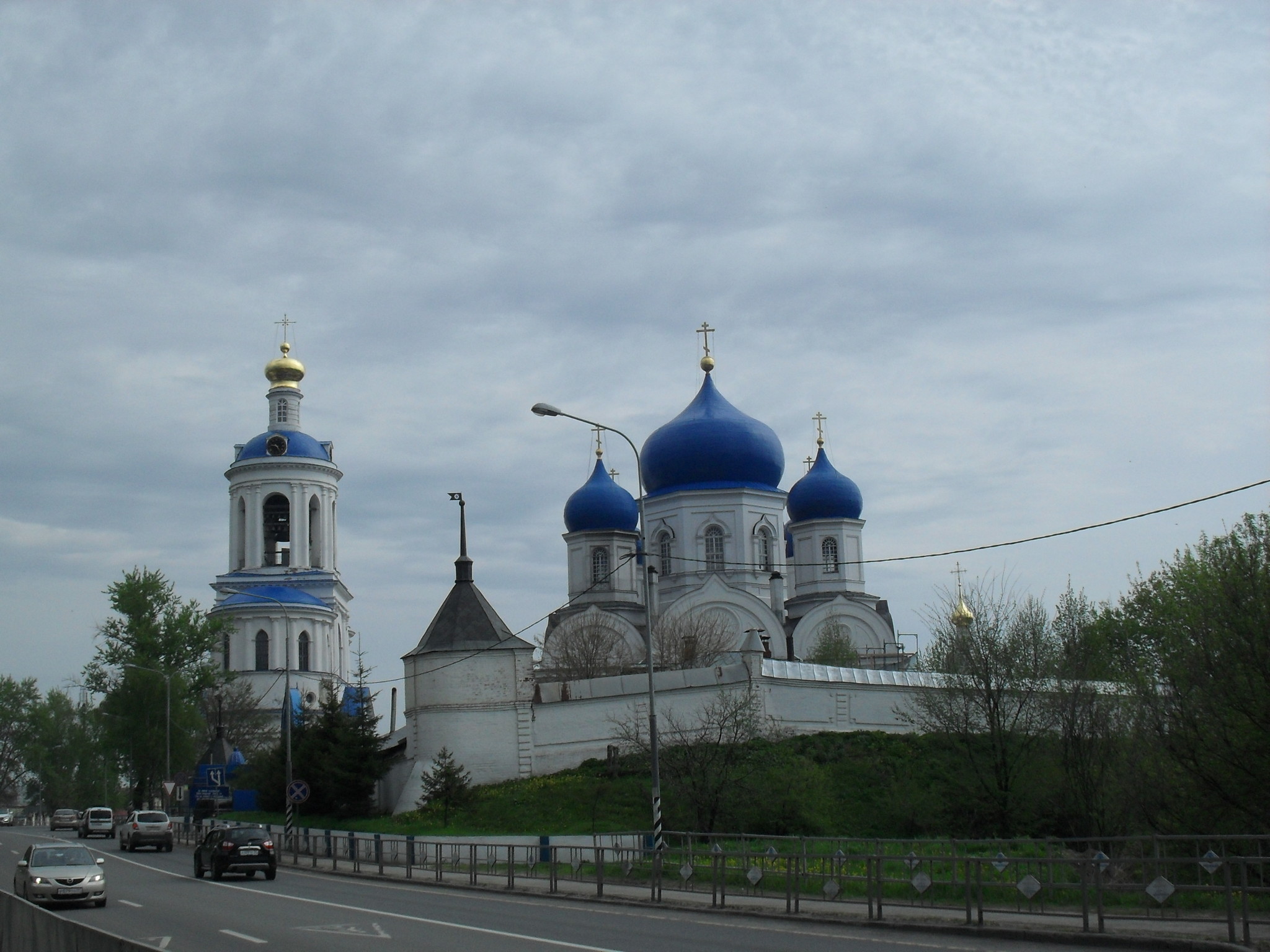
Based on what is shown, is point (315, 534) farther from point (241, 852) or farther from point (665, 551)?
point (241, 852)

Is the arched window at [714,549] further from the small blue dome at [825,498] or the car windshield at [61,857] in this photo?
the car windshield at [61,857]

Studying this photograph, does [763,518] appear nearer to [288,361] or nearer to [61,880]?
[288,361]

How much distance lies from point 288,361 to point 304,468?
689 centimetres

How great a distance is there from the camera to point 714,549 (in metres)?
64.1

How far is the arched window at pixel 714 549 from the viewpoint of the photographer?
64.1 m

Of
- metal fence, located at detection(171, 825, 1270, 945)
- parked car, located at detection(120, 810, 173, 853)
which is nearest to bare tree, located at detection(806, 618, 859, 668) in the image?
parked car, located at detection(120, 810, 173, 853)

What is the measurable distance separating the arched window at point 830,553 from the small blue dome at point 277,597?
2767 cm

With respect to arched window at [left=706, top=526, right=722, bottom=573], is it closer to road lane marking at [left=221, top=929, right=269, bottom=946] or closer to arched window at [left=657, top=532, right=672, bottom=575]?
arched window at [left=657, top=532, right=672, bottom=575]

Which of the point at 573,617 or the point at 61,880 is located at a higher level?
the point at 573,617

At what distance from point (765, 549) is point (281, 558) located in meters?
29.8

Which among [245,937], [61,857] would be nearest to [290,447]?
[61,857]

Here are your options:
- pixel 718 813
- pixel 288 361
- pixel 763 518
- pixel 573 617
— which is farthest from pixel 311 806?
pixel 288 361

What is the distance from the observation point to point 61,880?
2170cm

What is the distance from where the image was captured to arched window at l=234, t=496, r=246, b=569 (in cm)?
7681
